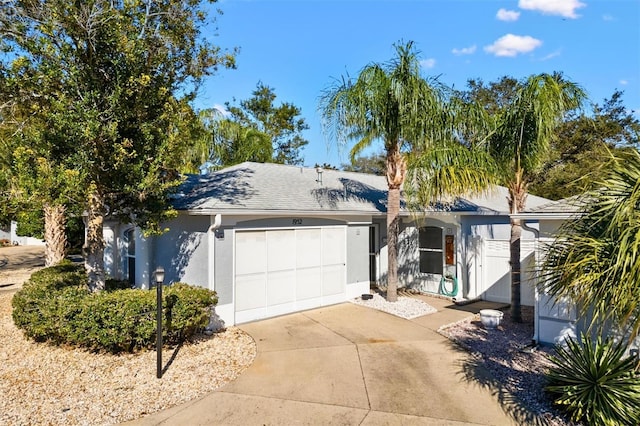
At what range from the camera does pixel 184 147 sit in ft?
28.0

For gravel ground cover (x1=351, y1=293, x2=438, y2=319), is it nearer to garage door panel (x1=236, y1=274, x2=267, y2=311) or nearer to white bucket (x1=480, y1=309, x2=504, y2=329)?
white bucket (x1=480, y1=309, x2=504, y2=329)

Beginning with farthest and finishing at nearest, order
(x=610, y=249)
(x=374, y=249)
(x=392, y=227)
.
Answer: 1. (x=374, y=249)
2. (x=392, y=227)
3. (x=610, y=249)

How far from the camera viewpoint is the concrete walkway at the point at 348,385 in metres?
4.98

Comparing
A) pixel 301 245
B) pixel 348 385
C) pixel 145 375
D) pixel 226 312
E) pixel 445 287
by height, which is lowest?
pixel 348 385

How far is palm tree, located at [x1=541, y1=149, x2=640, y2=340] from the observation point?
402 centimetres

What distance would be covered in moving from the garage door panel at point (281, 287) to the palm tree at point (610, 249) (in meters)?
6.76

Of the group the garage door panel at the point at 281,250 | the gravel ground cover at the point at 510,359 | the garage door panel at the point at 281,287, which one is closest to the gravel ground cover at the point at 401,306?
the gravel ground cover at the point at 510,359

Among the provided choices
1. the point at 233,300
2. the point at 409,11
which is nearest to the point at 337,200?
the point at 233,300

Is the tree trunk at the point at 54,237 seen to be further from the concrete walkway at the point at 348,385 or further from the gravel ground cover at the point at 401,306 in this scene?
the gravel ground cover at the point at 401,306

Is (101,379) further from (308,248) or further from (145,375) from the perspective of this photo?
(308,248)

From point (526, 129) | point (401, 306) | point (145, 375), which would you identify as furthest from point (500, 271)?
point (145, 375)

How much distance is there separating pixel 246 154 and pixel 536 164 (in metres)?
20.8

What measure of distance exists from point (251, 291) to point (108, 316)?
353 centimetres

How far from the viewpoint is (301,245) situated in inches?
420
